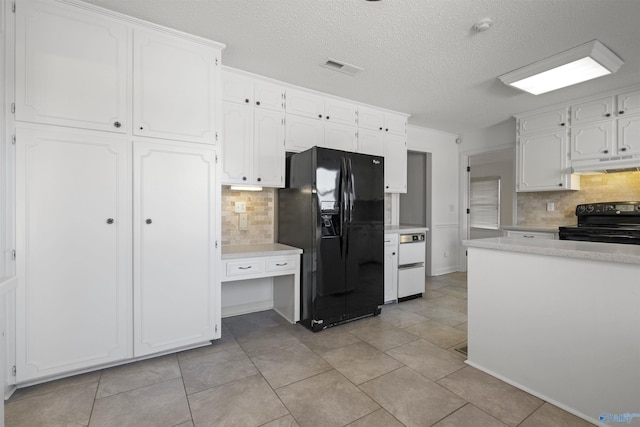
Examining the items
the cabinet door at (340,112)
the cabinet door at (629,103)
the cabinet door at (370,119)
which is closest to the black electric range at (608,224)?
the cabinet door at (629,103)

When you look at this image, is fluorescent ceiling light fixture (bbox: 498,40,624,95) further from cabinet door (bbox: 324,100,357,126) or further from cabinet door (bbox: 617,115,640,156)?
cabinet door (bbox: 324,100,357,126)

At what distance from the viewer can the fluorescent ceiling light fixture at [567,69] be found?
2.44m

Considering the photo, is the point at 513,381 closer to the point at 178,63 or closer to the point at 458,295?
the point at 458,295

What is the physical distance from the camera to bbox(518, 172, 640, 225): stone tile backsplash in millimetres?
3568

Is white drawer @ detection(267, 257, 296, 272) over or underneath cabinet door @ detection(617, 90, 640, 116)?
underneath

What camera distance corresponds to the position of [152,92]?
2252mm

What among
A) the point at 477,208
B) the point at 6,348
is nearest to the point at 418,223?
the point at 477,208

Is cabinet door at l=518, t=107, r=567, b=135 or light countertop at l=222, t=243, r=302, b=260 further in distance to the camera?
cabinet door at l=518, t=107, r=567, b=135

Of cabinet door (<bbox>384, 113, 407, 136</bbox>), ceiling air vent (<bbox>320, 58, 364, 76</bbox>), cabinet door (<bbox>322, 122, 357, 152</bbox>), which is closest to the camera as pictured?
ceiling air vent (<bbox>320, 58, 364, 76</bbox>)

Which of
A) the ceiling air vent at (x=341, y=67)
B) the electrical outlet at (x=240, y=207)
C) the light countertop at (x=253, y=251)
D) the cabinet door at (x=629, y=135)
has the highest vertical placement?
the ceiling air vent at (x=341, y=67)

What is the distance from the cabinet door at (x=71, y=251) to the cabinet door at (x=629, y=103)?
487cm

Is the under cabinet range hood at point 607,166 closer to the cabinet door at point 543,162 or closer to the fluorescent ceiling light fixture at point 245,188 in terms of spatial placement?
the cabinet door at point 543,162

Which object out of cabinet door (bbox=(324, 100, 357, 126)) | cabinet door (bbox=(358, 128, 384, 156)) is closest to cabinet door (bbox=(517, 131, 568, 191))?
cabinet door (bbox=(358, 128, 384, 156))

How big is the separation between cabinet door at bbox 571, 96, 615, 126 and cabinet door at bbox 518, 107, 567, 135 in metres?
0.11
